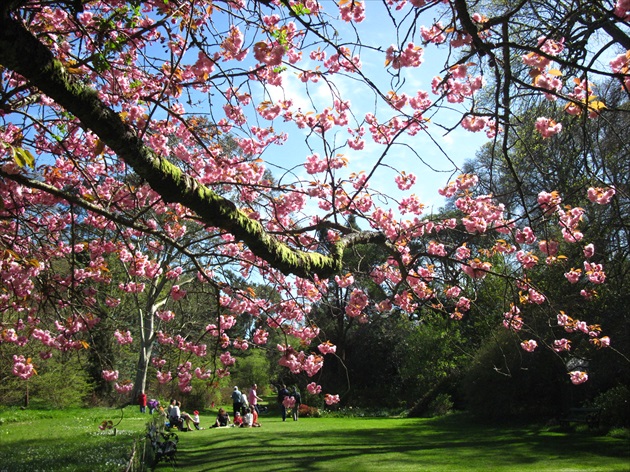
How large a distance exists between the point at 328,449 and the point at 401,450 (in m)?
1.35

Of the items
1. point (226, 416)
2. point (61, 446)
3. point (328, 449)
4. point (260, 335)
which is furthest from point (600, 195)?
point (226, 416)

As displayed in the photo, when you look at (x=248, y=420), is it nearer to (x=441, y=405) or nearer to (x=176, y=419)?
(x=176, y=419)

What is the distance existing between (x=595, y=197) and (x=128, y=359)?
21696 mm

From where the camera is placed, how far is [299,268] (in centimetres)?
371

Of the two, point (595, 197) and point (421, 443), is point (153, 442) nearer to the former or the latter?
point (421, 443)

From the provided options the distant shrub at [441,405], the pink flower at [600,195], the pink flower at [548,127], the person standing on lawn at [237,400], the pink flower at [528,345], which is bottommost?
the distant shrub at [441,405]

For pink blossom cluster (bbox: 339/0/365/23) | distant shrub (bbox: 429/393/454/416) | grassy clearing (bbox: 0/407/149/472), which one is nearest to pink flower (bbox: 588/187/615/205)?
pink blossom cluster (bbox: 339/0/365/23)

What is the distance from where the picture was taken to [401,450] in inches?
383

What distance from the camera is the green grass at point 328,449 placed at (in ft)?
24.5

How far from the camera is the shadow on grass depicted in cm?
793

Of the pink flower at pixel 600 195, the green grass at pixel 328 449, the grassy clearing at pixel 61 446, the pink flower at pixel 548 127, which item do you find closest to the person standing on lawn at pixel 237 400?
the green grass at pixel 328 449

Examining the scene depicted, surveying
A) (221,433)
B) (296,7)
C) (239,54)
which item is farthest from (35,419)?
(296,7)

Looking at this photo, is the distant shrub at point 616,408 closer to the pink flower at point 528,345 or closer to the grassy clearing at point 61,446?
the pink flower at point 528,345

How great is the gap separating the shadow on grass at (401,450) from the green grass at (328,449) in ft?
0.05
